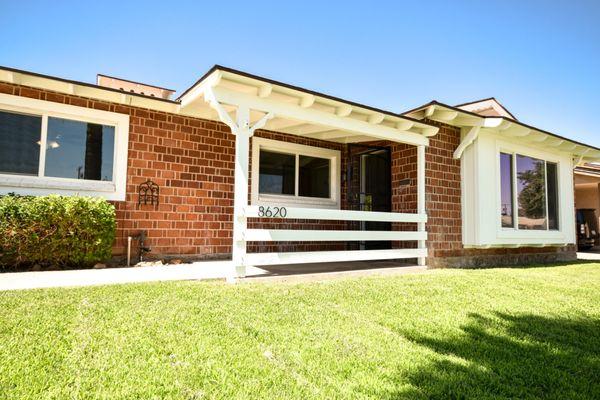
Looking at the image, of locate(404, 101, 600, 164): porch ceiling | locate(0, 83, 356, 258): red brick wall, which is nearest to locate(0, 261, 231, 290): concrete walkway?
locate(0, 83, 356, 258): red brick wall

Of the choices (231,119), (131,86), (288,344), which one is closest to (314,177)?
(231,119)

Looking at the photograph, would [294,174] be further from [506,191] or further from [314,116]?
[506,191]

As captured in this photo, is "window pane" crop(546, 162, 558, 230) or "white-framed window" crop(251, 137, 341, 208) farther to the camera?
"window pane" crop(546, 162, 558, 230)

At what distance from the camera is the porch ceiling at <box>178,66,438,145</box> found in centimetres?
487

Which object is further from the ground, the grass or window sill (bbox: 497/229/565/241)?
window sill (bbox: 497/229/565/241)

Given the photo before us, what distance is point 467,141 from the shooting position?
24.3 ft

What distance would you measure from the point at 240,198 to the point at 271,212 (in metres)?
0.49

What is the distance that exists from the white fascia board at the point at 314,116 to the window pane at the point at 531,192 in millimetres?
3147

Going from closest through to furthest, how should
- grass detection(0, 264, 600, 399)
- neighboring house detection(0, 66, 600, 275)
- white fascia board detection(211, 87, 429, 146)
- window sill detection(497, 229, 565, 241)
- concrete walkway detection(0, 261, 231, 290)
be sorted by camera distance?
1. grass detection(0, 264, 600, 399)
2. concrete walkway detection(0, 261, 231, 290)
3. white fascia board detection(211, 87, 429, 146)
4. neighboring house detection(0, 66, 600, 275)
5. window sill detection(497, 229, 565, 241)

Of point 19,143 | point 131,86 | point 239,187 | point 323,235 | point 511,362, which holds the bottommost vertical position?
point 511,362

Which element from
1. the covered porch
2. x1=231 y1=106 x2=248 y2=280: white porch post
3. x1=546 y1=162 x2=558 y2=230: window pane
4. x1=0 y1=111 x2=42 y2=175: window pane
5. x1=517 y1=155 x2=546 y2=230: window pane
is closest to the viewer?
x1=231 y1=106 x2=248 y2=280: white porch post

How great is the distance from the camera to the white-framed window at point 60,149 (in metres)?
5.65

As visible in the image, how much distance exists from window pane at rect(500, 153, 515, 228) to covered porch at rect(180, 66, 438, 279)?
2292 mm

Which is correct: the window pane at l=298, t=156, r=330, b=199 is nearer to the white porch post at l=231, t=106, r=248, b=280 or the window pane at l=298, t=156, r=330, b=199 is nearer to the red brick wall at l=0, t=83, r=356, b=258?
the red brick wall at l=0, t=83, r=356, b=258
